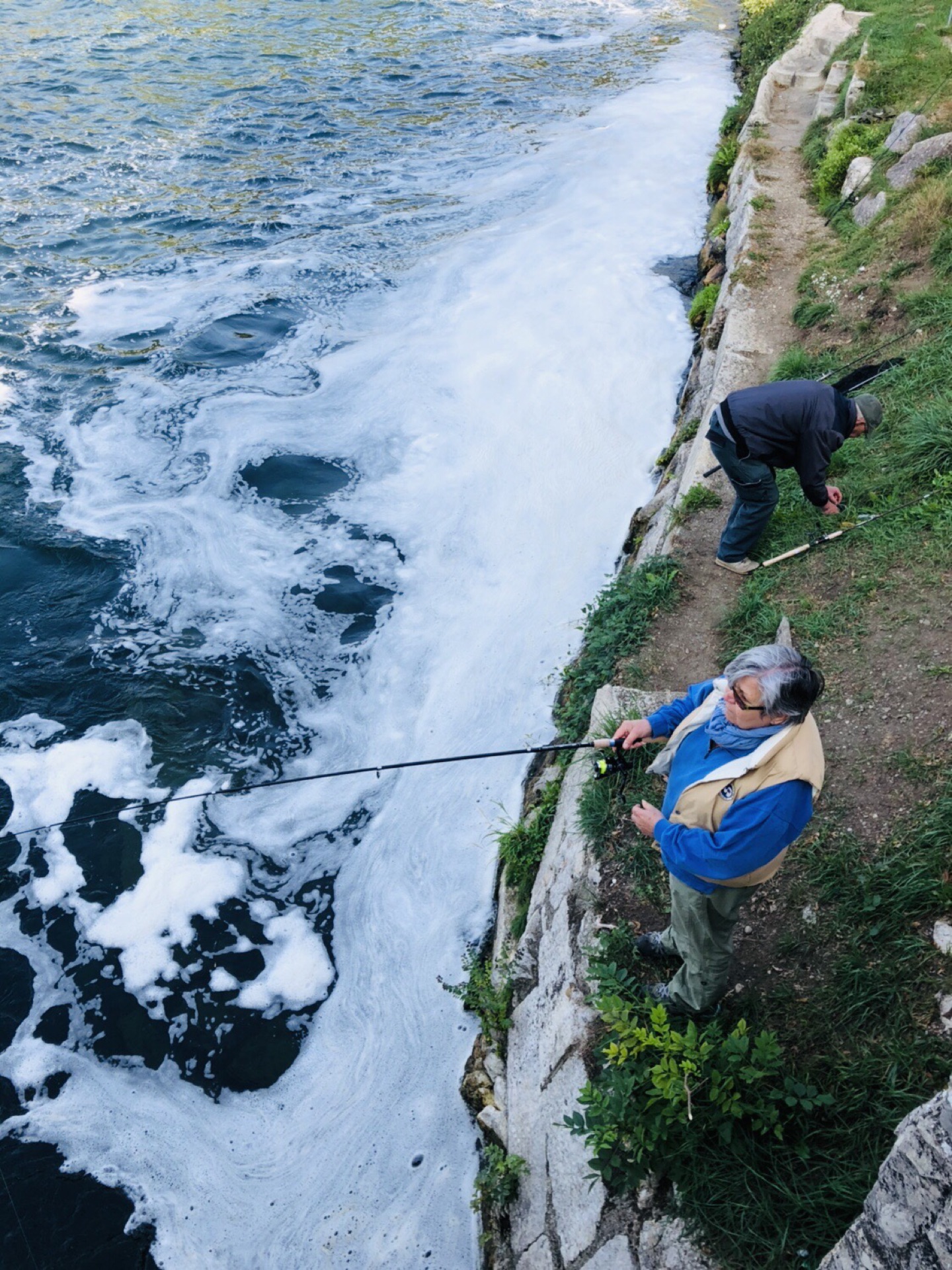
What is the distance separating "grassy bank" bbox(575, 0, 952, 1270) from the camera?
347cm

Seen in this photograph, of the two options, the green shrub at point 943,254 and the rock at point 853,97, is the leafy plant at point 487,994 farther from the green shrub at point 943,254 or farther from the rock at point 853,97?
the rock at point 853,97

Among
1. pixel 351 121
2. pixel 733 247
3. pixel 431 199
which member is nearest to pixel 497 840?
pixel 733 247

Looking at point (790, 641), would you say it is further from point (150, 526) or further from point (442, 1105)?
point (150, 526)

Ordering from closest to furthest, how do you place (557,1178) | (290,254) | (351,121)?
(557,1178) → (290,254) → (351,121)

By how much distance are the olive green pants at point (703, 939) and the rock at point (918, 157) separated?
10.3 metres

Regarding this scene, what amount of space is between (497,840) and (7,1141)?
3599 mm

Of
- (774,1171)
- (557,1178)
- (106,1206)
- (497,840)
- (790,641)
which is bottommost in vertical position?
(106,1206)

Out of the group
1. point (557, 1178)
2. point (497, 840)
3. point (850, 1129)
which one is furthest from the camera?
point (497, 840)

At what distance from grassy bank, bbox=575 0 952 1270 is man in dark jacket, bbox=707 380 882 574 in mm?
727

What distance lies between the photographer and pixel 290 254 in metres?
15.3

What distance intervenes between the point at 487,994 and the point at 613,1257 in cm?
196

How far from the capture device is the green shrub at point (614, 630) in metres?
6.42

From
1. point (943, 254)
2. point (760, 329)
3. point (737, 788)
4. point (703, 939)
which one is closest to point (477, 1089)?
point (703, 939)

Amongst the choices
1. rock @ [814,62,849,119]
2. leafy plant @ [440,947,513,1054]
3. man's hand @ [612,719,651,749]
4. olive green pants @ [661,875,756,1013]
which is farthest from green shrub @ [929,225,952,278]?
leafy plant @ [440,947,513,1054]
